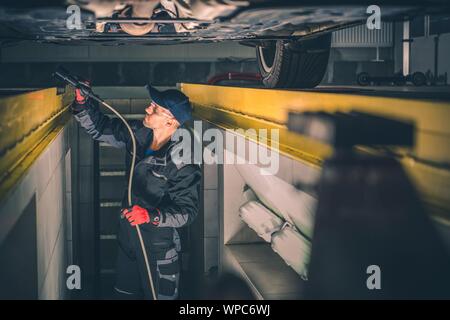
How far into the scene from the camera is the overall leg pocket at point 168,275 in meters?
4.29

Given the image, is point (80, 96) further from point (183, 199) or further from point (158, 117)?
point (183, 199)

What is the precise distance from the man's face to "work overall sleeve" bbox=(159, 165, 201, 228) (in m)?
0.30

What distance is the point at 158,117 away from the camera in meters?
3.87

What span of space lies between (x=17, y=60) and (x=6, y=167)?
6.82m

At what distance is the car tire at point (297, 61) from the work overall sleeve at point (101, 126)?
3.32 ft

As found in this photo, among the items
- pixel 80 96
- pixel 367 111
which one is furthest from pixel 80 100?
pixel 367 111

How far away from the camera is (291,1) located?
2.54m

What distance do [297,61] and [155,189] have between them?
1219mm

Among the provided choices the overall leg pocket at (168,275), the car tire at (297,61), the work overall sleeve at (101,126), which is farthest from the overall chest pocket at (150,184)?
the car tire at (297,61)

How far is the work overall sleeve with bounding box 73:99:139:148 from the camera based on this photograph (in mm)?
4047

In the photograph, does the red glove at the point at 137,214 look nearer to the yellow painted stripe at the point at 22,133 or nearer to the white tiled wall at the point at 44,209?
the white tiled wall at the point at 44,209

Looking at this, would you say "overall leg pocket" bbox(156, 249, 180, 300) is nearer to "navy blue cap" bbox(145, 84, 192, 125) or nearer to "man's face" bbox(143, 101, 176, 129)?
"man's face" bbox(143, 101, 176, 129)

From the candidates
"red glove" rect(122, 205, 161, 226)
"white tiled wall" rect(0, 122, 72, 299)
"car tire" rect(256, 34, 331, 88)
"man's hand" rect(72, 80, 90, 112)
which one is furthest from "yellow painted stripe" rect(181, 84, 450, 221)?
"white tiled wall" rect(0, 122, 72, 299)
